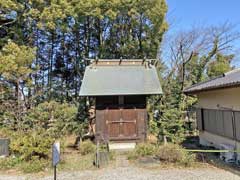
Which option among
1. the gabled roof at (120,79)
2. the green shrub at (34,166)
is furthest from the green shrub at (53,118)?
the green shrub at (34,166)

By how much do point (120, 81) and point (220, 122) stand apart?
4.79 meters

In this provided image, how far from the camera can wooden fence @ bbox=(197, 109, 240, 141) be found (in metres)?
8.66

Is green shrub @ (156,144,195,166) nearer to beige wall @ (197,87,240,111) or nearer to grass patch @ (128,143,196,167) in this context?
grass patch @ (128,143,196,167)

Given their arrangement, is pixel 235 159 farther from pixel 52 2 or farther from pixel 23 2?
pixel 23 2

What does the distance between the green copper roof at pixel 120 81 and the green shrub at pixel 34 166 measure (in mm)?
4043

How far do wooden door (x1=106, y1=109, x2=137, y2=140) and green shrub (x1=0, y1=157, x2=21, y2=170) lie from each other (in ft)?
13.7

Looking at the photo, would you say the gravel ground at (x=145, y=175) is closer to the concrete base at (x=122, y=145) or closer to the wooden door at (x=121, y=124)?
the concrete base at (x=122, y=145)

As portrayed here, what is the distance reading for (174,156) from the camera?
8172 millimetres

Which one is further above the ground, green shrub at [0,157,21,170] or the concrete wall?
the concrete wall

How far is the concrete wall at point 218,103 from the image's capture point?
8.60m

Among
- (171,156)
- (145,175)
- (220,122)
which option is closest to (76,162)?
(145,175)

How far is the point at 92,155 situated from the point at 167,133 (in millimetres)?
4135

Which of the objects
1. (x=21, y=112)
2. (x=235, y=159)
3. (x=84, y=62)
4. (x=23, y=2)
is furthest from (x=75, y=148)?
(x=23, y=2)

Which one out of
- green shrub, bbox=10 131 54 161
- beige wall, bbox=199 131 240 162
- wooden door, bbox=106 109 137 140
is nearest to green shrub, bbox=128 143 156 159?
wooden door, bbox=106 109 137 140
